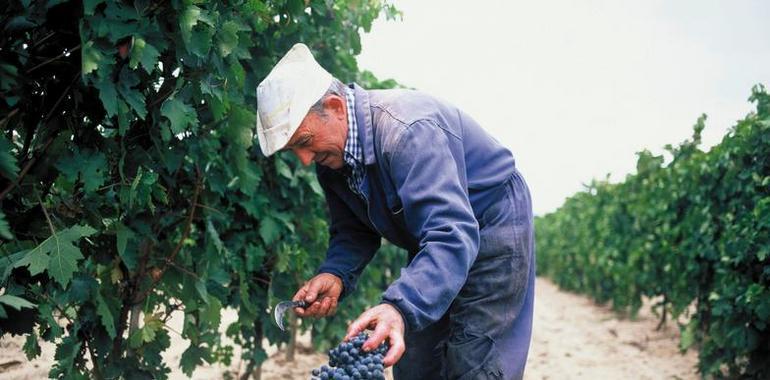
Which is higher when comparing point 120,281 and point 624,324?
point 120,281

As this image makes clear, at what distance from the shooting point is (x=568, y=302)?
17391 mm

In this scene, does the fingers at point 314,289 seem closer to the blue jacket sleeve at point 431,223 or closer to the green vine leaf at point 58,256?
the blue jacket sleeve at point 431,223

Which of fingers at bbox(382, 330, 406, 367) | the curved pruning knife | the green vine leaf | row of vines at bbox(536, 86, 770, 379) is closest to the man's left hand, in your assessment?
fingers at bbox(382, 330, 406, 367)

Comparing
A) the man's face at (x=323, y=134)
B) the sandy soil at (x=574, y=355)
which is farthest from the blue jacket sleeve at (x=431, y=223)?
the sandy soil at (x=574, y=355)

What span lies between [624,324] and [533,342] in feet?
9.92

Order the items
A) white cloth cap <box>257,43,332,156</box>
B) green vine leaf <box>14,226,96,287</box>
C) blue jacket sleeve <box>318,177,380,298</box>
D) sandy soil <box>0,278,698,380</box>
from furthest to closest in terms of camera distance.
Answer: sandy soil <box>0,278,698,380</box> < blue jacket sleeve <box>318,177,380,298</box> < white cloth cap <box>257,43,332,156</box> < green vine leaf <box>14,226,96,287</box>

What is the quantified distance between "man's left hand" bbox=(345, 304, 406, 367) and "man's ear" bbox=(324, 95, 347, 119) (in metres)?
0.79

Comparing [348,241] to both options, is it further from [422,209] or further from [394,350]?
[394,350]

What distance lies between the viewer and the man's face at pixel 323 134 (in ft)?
8.32

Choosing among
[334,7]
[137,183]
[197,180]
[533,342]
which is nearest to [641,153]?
[533,342]

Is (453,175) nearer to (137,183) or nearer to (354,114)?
(354,114)

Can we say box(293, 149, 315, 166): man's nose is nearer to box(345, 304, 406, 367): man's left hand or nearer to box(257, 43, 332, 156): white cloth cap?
box(257, 43, 332, 156): white cloth cap

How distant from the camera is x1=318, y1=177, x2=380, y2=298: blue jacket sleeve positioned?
3059 mm

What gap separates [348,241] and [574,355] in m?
6.60
